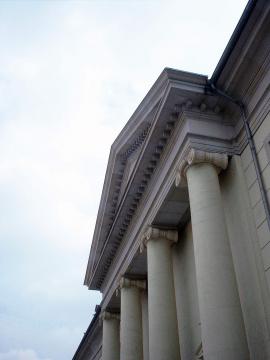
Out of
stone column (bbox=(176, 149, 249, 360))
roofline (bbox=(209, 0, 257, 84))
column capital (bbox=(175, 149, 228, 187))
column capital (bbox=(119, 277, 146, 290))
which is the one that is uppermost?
roofline (bbox=(209, 0, 257, 84))

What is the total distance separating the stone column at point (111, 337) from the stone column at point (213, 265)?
11.8 meters

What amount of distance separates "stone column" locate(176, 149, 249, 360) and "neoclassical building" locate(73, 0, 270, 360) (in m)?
0.02

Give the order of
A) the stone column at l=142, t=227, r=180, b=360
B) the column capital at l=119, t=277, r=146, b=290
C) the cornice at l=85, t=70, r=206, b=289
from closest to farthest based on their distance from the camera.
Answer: the cornice at l=85, t=70, r=206, b=289, the stone column at l=142, t=227, r=180, b=360, the column capital at l=119, t=277, r=146, b=290

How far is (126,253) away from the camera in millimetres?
18016

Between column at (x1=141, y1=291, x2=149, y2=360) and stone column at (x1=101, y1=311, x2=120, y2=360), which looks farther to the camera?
stone column at (x1=101, y1=311, x2=120, y2=360)

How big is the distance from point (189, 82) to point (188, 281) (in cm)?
651

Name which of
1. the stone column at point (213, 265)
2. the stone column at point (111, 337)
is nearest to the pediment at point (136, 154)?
the stone column at point (213, 265)

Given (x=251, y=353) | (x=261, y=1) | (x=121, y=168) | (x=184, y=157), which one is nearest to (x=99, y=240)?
(x=121, y=168)

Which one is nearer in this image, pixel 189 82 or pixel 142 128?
pixel 189 82

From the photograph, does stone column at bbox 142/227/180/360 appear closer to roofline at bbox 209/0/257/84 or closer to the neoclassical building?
the neoclassical building

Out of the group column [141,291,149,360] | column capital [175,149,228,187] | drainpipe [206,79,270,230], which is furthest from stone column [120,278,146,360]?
drainpipe [206,79,270,230]

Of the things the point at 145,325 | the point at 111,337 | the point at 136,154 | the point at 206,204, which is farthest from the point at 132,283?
the point at 206,204

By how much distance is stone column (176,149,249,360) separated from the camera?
9008mm

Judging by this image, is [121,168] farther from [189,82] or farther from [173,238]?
[189,82]
